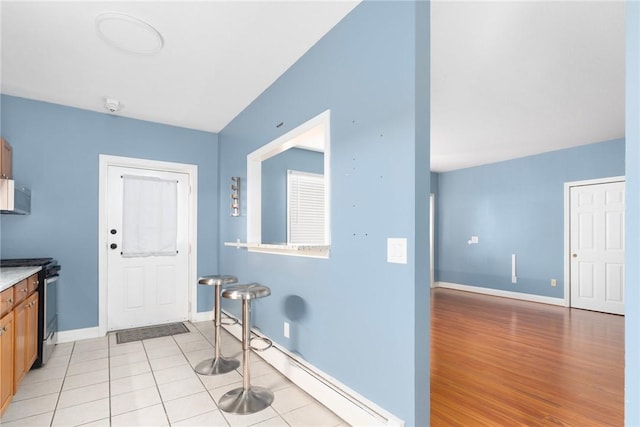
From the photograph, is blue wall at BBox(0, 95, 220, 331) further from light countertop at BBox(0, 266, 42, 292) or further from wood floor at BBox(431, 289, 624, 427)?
wood floor at BBox(431, 289, 624, 427)

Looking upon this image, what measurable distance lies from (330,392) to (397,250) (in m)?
1.15

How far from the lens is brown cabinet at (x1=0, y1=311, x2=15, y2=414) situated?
1896 millimetres

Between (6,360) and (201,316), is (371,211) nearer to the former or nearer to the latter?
(6,360)

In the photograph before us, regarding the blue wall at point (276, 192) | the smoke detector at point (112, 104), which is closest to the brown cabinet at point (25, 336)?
the smoke detector at point (112, 104)

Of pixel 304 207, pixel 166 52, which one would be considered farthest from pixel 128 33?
pixel 304 207

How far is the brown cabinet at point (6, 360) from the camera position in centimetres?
190

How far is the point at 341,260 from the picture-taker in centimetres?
215

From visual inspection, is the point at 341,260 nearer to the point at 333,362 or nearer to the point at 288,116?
the point at 333,362

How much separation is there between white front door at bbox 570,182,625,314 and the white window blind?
438 centimetres

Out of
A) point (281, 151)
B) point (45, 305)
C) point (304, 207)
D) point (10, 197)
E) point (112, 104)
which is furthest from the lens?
point (304, 207)

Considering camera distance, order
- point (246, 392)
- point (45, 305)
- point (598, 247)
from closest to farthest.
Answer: point (246, 392), point (45, 305), point (598, 247)

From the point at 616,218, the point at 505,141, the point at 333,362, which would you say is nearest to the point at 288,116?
the point at 333,362

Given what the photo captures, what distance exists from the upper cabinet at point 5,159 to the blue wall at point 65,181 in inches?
9.8

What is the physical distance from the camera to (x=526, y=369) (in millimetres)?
2887
